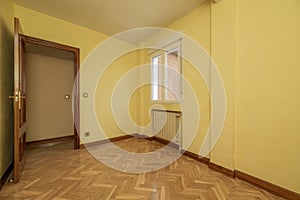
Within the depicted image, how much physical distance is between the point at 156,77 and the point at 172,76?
61 cm

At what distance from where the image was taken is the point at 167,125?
3.48 meters

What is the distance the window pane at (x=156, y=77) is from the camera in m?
3.82

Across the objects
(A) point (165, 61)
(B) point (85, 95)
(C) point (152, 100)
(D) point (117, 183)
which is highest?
(A) point (165, 61)

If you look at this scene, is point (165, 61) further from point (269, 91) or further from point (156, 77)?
point (269, 91)

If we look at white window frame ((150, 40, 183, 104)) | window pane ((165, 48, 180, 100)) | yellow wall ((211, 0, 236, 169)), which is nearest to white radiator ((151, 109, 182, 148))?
white window frame ((150, 40, 183, 104))

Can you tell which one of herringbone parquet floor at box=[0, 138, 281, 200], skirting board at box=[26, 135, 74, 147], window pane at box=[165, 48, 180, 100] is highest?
window pane at box=[165, 48, 180, 100]

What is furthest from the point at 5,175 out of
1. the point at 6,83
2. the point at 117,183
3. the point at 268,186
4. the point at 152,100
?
the point at 268,186

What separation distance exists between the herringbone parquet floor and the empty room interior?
0.02m

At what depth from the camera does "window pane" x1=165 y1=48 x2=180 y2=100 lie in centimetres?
328

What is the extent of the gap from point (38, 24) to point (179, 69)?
2.78 meters

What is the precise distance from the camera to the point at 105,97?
3863 millimetres

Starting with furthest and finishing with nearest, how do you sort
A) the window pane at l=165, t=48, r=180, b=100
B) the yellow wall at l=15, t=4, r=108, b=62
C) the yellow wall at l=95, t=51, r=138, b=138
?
the yellow wall at l=95, t=51, r=138, b=138 < the window pane at l=165, t=48, r=180, b=100 < the yellow wall at l=15, t=4, r=108, b=62

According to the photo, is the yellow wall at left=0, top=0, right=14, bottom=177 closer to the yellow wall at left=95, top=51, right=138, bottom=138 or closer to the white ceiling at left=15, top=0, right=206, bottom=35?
the white ceiling at left=15, top=0, right=206, bottom=35

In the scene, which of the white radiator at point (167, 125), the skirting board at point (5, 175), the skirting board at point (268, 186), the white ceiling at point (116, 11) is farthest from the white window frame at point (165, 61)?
the skirting board at point (5, 175)
